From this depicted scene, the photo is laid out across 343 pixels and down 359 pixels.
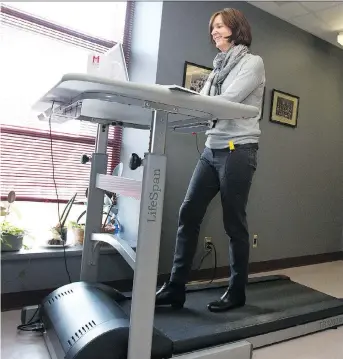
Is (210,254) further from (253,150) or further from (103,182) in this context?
(103,182)

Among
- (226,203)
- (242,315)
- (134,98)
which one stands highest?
(134,98)

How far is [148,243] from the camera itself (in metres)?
1.18

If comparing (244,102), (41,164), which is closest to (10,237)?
(41,164)

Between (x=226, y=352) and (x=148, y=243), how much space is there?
61 centimetres

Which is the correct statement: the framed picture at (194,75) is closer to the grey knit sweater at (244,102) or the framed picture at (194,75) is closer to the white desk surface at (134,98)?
the grey knit sweater at (244,102)

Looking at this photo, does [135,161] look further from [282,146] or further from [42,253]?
[282,146]

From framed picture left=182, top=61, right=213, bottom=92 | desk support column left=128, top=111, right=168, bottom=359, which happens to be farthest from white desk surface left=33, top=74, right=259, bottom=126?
framed picture left=182, top=61, right=213, bottom=92

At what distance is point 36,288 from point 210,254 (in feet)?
4.33

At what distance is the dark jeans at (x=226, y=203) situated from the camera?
5.68 ft

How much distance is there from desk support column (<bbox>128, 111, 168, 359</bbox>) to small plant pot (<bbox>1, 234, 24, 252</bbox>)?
3.62 ft

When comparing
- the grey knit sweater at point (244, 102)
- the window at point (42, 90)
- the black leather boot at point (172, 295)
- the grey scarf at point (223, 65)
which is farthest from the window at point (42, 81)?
the black leather boot at point (172, 295)

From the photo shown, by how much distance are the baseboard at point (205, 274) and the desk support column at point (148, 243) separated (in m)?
1.10

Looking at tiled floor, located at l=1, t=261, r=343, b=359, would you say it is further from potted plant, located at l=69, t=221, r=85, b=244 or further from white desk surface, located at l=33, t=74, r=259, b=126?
white desk surface, located at l=33, t=74, r=259, b=126

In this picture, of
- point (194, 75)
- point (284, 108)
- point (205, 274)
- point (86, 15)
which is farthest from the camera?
point (284, 108)
